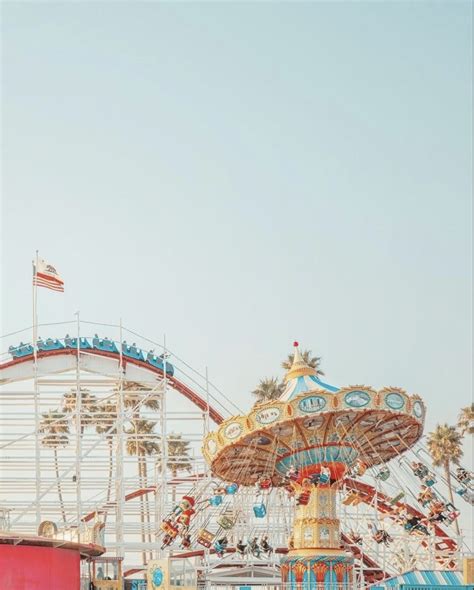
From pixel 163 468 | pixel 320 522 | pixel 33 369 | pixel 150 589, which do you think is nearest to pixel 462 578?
pixel 320 522

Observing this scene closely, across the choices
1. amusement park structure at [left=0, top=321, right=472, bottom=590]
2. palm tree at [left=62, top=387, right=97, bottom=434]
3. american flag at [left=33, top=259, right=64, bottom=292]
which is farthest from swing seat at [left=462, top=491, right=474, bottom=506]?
american flag at [left=33, top=259, right=64, bottom=292]

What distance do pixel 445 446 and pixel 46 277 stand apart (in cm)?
2447

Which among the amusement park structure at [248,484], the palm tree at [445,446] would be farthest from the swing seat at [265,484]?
the palm tree at [445,446]

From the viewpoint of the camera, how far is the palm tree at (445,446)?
5272 cm

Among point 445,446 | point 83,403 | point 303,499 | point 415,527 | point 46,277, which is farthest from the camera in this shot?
point 445,446

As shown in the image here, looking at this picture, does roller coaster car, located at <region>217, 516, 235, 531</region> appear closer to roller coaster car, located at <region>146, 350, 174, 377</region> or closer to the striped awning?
the striped awning

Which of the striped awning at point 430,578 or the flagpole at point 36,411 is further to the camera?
the flagpole at point 36,411

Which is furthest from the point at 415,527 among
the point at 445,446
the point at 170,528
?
the point at 445,446

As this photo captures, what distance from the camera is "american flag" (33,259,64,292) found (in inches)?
1571

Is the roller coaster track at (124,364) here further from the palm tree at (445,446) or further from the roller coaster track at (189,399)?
the palm tree at (445,446)

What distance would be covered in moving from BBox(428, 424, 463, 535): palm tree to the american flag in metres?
23.2

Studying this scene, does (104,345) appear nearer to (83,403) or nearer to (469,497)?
(83,403)

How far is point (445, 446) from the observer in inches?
2092

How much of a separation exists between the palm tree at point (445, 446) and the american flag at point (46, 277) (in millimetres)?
23195
